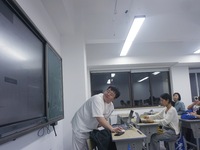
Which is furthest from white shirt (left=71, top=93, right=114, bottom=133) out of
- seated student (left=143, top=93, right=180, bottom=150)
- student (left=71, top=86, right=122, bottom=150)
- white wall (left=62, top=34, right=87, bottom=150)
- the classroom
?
seated student (left=143, top=93, right=180, bottom=150)

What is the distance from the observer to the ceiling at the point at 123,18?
3369mm

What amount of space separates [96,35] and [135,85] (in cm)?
342

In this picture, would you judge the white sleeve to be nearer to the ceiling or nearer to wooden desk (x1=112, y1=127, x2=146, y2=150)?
wooden desk (x1=112, y1=127, x2=146, y2=150)

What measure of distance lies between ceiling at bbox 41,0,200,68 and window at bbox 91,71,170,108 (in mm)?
2137

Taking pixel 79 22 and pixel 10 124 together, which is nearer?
pixel 10 124

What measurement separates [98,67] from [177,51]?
112 inches

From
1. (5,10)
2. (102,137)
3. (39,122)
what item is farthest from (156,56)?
(5,10)

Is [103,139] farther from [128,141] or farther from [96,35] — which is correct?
[96,35]

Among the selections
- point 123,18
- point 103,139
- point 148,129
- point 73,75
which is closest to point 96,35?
point 123,18

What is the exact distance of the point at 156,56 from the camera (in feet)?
22.1

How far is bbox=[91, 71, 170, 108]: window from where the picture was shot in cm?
755

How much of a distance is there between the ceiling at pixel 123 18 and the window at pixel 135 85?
7.01ft

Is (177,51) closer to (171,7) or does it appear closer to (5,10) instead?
(171,7)

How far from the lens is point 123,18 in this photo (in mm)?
4043
